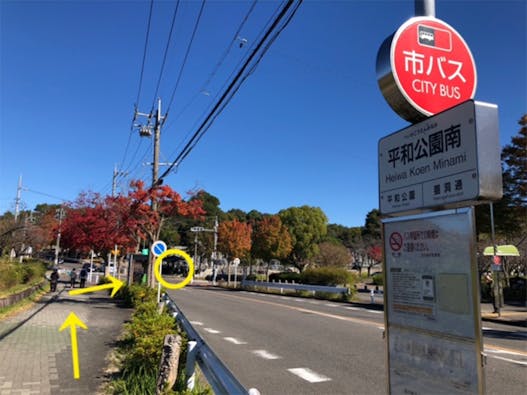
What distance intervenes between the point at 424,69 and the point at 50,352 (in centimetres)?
922

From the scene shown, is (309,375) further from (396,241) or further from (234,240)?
(234,240)

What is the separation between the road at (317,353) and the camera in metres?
6.70

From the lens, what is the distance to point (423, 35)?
314 centimetres

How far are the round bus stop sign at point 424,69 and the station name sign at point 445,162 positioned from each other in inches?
10.9

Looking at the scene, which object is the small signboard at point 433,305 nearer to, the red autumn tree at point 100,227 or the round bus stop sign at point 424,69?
the round bus stop sign at point 424,69

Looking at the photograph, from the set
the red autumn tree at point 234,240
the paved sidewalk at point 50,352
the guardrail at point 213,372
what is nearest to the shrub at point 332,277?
the red autumn tree at point 234,240

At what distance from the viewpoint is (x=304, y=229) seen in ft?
160

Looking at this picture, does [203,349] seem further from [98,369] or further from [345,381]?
[98,369]

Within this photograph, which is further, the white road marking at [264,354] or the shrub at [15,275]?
the shrub at [15,275]

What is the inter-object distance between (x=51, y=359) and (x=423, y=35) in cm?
866

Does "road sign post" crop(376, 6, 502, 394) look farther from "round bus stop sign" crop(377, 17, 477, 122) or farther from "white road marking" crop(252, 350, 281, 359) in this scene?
"white road marking" crop(252, 350, 281, 359)

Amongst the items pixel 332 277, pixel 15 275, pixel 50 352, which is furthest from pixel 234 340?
pixel 332 277

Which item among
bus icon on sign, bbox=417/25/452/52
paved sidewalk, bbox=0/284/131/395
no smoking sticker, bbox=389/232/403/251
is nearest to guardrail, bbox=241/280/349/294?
paved sidewalk, bbox=0/284/131/395

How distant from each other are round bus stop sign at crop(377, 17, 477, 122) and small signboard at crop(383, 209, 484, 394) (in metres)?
0.92
